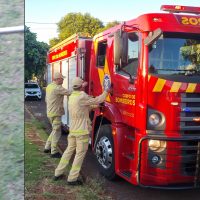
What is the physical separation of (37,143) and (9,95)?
28.4 feet

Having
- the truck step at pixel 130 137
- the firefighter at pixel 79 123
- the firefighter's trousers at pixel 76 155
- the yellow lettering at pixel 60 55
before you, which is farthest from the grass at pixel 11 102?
the yellow lettering at pixel 60 55

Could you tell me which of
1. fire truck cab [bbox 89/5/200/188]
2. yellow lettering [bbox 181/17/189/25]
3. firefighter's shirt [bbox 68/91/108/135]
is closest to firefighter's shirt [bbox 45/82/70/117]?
firefighter's shirt [bbox 68/91/108/135]

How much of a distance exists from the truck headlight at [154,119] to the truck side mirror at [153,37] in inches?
37.3

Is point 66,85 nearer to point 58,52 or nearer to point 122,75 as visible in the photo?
point 58,52

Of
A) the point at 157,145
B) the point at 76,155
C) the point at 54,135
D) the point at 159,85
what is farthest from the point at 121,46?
the point at 54,135

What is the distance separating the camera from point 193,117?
16.9 ft

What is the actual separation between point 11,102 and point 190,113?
415 centimetres

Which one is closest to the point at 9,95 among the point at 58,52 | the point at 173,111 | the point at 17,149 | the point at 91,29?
the point at 17,149

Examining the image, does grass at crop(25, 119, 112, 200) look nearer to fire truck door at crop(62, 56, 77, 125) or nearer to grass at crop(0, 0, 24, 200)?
fire truck door at crop(62, 56, 77, 125)

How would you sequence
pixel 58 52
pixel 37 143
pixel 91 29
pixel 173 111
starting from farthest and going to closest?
pixel 91 29, pixel 58 52, pixel 37 143, pixel 173 111

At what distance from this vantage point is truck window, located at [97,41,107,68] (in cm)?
672

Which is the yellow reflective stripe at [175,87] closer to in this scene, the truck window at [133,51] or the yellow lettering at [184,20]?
the truck window at [133,51]

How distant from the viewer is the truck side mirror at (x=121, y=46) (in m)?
5.27

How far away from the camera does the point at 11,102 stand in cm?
127
